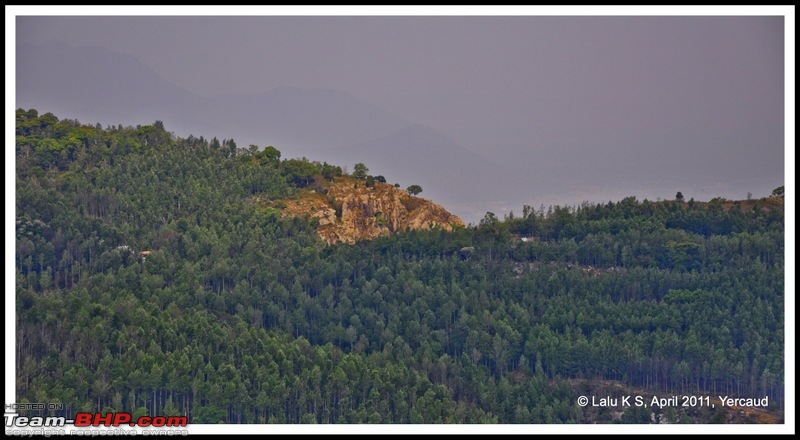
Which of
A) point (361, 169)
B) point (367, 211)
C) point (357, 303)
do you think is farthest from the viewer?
point (361, 169)

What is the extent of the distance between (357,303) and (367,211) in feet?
29.1

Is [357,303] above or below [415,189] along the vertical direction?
below

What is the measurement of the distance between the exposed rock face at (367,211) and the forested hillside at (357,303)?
127 cm

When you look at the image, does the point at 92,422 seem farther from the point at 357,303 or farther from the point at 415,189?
the point at 415,189

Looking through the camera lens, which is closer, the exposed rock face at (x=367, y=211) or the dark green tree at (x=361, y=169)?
the exposed rock face at (x=367, y=211)

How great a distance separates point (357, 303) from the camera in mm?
35812

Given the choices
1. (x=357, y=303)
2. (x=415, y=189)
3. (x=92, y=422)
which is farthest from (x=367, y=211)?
(x=92, y=422)

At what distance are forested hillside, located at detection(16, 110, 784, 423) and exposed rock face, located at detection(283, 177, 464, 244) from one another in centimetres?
127

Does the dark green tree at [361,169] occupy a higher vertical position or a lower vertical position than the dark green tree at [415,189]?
higher

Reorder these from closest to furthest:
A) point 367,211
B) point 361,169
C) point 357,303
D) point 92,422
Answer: point 92,422
point 357,303
point 367,211
point 361,169

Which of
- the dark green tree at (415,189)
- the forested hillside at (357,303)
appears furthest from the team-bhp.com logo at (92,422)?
the dark green tree at (415,189)

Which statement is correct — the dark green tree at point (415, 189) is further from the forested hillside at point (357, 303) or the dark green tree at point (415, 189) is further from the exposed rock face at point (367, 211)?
the forested hillside at point (357, 303)

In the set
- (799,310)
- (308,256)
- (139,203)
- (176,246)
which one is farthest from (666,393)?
(139,203)

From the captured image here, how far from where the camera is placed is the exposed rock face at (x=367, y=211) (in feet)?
142
